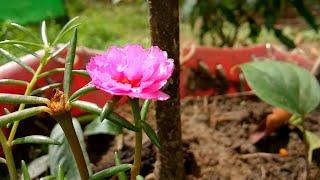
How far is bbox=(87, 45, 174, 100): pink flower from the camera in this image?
468 millimetres

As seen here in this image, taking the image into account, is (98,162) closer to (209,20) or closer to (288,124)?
(288,124)

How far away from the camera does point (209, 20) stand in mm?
1457

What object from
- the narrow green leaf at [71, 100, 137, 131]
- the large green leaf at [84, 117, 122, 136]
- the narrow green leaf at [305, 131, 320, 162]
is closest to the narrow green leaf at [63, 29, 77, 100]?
the narrow green leaf at [71, 100, 137, 131]

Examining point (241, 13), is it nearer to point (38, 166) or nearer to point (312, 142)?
point (312, 142)

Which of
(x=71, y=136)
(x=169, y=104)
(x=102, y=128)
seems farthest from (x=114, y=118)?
(x=102, y=128)

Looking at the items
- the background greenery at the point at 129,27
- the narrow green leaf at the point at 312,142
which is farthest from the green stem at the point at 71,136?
the background greenery at the point at 129,27

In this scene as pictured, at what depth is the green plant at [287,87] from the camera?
2.78 ft

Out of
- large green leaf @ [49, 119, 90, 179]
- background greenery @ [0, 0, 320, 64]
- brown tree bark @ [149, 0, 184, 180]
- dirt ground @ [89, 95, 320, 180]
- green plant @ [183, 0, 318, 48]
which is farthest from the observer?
background greenery @ [0, 0, 320, 64]

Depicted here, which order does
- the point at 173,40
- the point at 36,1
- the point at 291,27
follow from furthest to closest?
the point at 291,27
the point at 36,1
the point at 173,40

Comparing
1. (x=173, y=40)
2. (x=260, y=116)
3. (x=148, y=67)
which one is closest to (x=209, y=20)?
(x=260, y=116)

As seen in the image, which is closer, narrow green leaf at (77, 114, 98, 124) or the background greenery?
narrow green leaf at (77, 114, 98, 124)

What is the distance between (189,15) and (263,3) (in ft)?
0.62

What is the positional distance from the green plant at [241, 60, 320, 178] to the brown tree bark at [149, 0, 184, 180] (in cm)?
19

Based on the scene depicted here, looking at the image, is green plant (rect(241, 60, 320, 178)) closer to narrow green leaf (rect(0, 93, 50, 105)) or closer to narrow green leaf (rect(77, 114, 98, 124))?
narrow green leaf (rect(77, 114, 98, 124))
